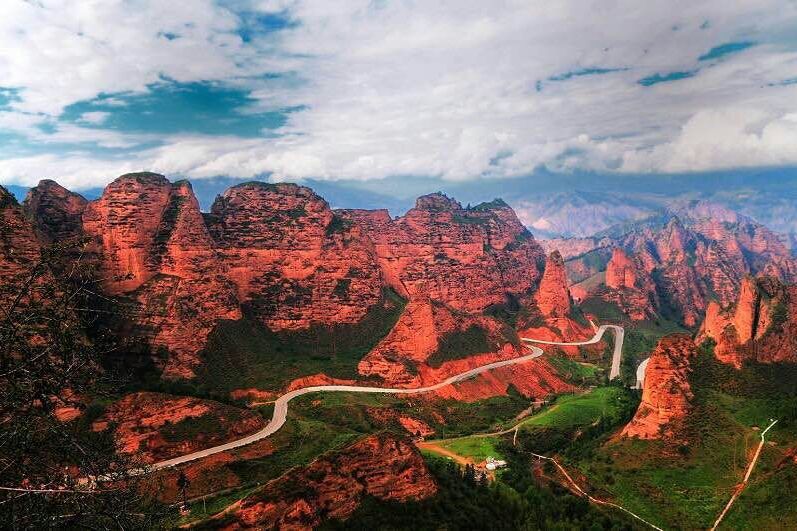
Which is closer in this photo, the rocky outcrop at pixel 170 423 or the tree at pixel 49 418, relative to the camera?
the tree at pixel 49 418

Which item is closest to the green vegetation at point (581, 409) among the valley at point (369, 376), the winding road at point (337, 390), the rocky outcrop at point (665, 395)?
the valley at point (369, 376)

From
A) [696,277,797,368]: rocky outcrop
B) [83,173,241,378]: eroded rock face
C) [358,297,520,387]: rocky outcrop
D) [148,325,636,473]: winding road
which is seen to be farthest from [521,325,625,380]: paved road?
[83,173,241,378]: eroded rock face

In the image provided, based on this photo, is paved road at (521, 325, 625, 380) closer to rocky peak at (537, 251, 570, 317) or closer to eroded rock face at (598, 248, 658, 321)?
rocky peak at (537, 251, 570, 317)

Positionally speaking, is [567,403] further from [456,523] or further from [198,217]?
[198,217]

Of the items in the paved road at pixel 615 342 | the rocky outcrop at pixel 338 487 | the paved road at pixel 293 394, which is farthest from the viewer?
the paved road at pixel 615 342

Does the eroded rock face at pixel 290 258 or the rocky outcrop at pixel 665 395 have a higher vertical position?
the eroded rock face at pixel 290 258

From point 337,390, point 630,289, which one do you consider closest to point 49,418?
point 337,390

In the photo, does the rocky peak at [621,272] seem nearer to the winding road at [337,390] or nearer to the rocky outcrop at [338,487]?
the winding road at [337,390]

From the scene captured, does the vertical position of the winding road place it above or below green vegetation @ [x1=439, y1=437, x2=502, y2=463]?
above

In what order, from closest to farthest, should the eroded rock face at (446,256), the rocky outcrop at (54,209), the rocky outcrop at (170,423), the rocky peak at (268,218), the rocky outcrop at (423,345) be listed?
the rocky outcrop at (170,423)
the rocky outcrop at (54,209)
the rocky outcrop at (423,345)
the rocky peak at (268,218)
the eroded rock face at (446,256)
